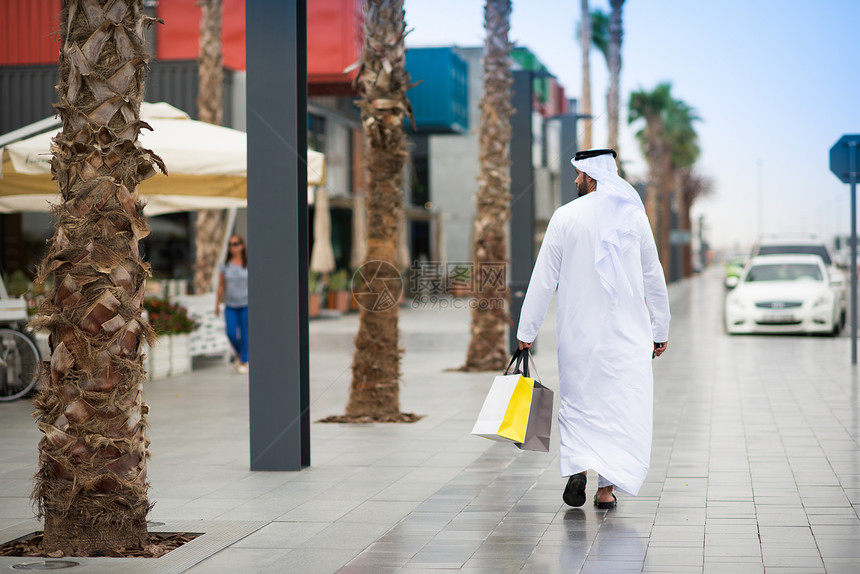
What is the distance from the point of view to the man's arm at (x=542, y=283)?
242 inches

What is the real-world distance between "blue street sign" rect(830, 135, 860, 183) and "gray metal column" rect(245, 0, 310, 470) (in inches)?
361

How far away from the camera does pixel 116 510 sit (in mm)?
5039

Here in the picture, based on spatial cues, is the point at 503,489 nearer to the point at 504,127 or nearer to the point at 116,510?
the point at 116,510

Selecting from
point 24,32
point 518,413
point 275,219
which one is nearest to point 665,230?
point 24,32

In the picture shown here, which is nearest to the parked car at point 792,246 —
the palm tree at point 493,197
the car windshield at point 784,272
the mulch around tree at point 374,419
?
the car windshield at point 784,272

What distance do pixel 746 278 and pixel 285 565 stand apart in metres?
16.6

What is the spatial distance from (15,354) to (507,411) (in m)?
6.92

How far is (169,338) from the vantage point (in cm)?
1352

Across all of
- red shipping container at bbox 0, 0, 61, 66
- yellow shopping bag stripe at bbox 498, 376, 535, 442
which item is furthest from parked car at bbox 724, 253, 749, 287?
red shipping container at bbox 0, 0, 61, 66

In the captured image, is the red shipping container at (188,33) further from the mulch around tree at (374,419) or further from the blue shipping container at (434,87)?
the mulch around tree at (374,419)

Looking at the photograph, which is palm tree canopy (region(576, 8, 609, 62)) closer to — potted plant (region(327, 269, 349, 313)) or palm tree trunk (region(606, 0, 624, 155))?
palm tree trunk (region(606, 0, 624, 155))

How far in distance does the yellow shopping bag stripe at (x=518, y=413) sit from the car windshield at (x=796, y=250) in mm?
17847

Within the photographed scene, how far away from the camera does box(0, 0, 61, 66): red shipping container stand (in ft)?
84.8

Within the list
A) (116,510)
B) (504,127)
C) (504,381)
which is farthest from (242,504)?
(504,127)
